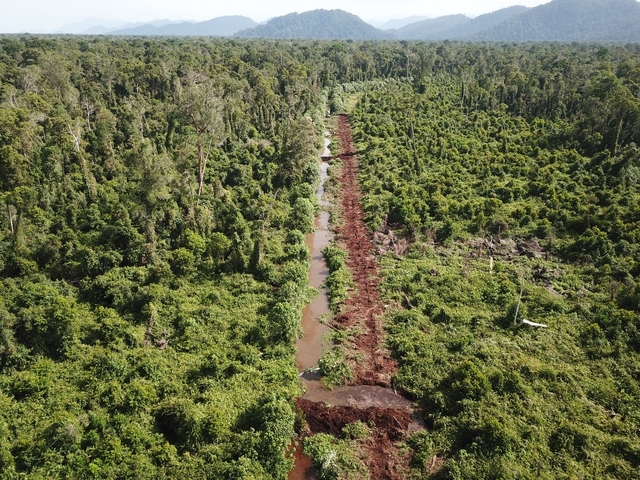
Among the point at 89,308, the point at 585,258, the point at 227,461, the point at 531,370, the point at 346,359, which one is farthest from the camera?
the point at 585,258

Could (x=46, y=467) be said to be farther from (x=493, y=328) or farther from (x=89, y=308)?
(x=493, y=328)

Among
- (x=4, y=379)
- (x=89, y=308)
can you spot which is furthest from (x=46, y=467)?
(x=89, y=308)

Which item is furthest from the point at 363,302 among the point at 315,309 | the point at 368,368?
the point at 368,368

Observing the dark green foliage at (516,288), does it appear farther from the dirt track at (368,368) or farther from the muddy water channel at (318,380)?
the muddy water channel at (318,380)

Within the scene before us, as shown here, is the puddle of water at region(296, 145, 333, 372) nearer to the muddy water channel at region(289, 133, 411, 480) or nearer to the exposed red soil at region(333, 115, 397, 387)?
the muddy water channel at region(289, 133, 411, 480)

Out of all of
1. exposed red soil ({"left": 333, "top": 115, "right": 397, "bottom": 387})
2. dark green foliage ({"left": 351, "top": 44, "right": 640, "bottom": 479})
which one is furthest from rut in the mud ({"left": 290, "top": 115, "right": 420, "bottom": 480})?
dark green foliage ({"left": 351, "top": 44, "right": 640, "bottom": 479})

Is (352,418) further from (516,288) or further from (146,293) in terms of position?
(516,288)

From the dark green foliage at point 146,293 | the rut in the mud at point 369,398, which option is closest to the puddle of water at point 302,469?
the rut in the mud at point 369,398
